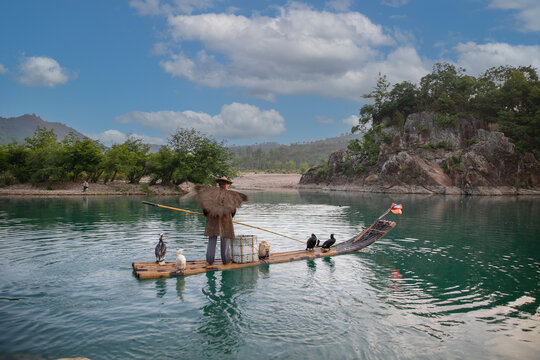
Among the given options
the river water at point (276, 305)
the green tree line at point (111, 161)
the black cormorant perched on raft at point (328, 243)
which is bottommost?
the river water at point (276, 305)

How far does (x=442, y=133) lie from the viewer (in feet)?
230

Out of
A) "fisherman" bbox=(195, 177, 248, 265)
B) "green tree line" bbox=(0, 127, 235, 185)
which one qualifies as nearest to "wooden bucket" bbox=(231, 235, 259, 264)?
"fisherman" bbox=(195, 177, 248, 265)

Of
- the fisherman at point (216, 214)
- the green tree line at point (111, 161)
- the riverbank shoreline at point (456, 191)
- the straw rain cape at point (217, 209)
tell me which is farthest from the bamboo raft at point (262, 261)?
the riverbank shoreline at point (456, 191)

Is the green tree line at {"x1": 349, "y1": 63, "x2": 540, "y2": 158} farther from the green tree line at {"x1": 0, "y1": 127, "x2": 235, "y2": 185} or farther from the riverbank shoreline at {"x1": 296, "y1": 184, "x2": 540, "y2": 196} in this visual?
the green tree line at {"x1": 0, "y1": 127, "x2": 235, "y2": 185}

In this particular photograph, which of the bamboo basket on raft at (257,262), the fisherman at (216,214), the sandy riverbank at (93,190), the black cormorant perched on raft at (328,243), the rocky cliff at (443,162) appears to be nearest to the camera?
the bamboo basket on raft at (257,262)

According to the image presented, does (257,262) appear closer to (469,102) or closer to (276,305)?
(276,305)

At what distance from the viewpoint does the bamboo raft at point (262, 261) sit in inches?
424

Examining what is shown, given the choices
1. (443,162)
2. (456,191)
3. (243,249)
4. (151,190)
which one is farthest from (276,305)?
(443,162)

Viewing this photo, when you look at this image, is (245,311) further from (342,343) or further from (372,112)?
(372,112)

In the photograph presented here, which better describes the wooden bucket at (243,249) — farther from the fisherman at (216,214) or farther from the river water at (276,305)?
the river water at (276,305)

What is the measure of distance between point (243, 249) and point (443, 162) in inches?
2480

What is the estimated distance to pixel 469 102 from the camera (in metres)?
73.2

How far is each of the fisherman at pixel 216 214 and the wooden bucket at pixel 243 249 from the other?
298mm

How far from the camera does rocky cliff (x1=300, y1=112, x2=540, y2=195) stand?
203ft
